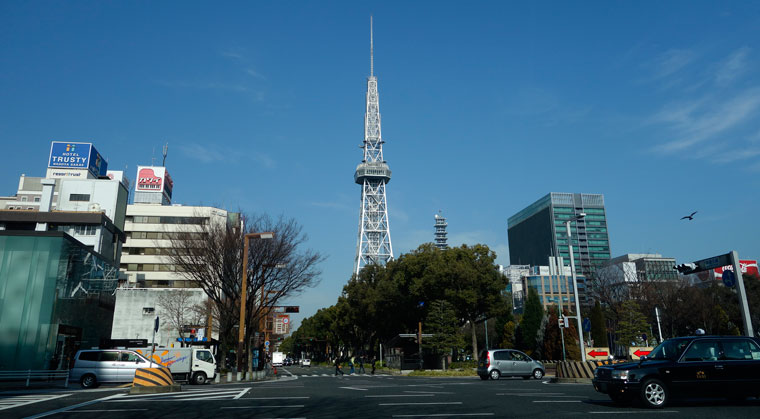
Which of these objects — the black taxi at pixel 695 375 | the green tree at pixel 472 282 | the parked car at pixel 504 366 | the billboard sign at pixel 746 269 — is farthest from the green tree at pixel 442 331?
the billboard sign at pixel 746 269

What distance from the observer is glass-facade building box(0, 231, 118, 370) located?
87.1 feet

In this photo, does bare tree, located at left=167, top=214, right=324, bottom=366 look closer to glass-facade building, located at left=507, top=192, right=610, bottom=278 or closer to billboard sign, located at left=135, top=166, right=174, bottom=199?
billboard sign, located at left=135, top=166, right=174, bottom=199

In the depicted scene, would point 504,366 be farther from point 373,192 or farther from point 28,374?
point 373,192

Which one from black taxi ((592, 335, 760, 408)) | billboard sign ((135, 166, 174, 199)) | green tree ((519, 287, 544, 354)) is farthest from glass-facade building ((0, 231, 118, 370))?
billboard sign ((135, 166, 174, 199))

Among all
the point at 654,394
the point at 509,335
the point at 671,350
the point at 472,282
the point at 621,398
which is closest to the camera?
the point at 654,394

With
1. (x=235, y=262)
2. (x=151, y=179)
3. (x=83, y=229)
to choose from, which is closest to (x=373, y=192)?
(x=151, y=179)

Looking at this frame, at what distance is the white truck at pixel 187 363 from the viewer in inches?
969

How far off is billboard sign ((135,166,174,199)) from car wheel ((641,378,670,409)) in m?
79.1

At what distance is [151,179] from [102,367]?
207 ft

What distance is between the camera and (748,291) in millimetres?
56406

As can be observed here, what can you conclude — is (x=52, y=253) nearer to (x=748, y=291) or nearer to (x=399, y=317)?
(x=399, y=317)

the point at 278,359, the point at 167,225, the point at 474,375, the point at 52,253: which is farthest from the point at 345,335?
the point at 52,253

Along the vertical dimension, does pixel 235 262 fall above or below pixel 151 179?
below

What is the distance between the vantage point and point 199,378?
25.0m
